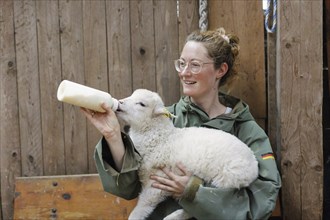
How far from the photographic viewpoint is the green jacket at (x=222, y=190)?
7.52 feet

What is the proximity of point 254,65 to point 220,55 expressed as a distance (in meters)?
0.51

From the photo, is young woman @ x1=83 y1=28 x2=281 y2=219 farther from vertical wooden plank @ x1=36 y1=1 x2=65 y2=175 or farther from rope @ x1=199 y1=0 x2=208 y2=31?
vertical wooden plank @ x1=36 y1=1 x2=65 y2=175

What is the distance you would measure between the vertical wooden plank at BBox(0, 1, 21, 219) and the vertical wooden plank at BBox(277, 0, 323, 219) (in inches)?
69.9

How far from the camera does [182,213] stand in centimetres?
237

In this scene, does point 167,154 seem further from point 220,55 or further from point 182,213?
point 220,55

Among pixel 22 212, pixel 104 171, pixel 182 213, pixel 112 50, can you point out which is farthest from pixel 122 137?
pixel 22 212

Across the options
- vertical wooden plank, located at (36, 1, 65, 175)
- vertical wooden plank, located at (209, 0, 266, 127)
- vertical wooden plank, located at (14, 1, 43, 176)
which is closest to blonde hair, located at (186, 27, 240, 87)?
vertical wooden plank, located at (209, 0, 266, 127)

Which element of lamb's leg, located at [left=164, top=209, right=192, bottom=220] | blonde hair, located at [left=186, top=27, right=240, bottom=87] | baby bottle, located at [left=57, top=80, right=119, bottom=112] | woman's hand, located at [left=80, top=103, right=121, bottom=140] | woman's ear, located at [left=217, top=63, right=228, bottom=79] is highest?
blonde hair, located at [left=186, top=27, right=240, bottom=87]

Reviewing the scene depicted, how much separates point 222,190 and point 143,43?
1335 millimetres

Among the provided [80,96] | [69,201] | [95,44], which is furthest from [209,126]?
[69,201]

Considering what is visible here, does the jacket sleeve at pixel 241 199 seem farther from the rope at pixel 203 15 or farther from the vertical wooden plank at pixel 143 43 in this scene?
the vertical wooden plank at pixel 143 43

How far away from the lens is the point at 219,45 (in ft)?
8.84

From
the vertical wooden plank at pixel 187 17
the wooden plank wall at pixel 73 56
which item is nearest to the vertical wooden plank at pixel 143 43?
the wooden plank wall at pixel 73 56

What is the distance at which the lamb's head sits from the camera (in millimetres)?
2378
